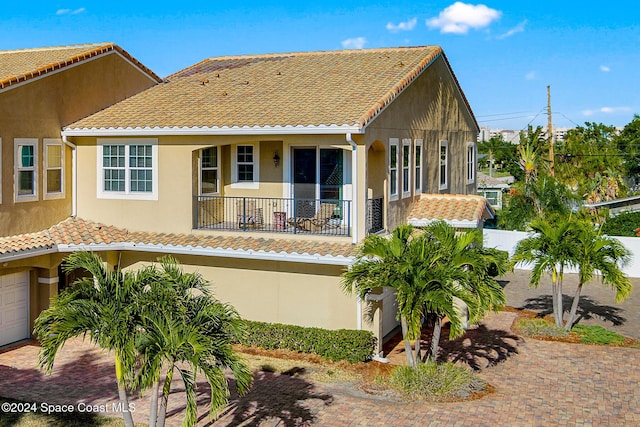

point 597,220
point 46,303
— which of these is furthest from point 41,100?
point 597,220

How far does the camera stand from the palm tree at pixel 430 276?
12.7 m

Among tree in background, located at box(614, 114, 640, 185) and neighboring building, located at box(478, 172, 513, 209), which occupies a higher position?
tree in background, located at box(614, 114, 640, 185)

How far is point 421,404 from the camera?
43.1ft

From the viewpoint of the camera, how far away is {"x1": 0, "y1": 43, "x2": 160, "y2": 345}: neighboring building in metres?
17.1

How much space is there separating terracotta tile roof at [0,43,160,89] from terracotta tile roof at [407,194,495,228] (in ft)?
33.3

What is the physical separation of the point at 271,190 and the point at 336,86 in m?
3.56

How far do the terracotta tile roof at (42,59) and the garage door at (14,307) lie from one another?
5017 mm

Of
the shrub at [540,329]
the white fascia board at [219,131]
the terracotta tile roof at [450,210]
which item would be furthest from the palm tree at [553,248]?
the white fascia board at [219,131]

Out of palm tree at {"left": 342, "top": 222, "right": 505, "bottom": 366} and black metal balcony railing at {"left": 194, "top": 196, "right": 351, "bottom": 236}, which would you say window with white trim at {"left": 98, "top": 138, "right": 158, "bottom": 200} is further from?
palm tree at {"left": 342, "top": 222, "right": 505, "bottom": 366}

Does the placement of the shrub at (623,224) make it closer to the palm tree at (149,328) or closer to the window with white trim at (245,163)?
the window with white trim at (245,163)

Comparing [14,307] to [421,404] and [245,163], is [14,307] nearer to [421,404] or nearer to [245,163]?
[245,163]

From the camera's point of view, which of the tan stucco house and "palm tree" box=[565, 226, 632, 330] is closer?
the tan stucco house

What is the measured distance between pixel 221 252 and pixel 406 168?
6455mm

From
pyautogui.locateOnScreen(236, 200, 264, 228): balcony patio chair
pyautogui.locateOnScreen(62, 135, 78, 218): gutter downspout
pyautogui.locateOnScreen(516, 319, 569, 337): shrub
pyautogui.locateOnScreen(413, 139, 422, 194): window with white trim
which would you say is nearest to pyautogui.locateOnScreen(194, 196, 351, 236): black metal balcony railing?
pyautogui.locateOnScreen(236, 200, 264, 228): balcony patio chair
